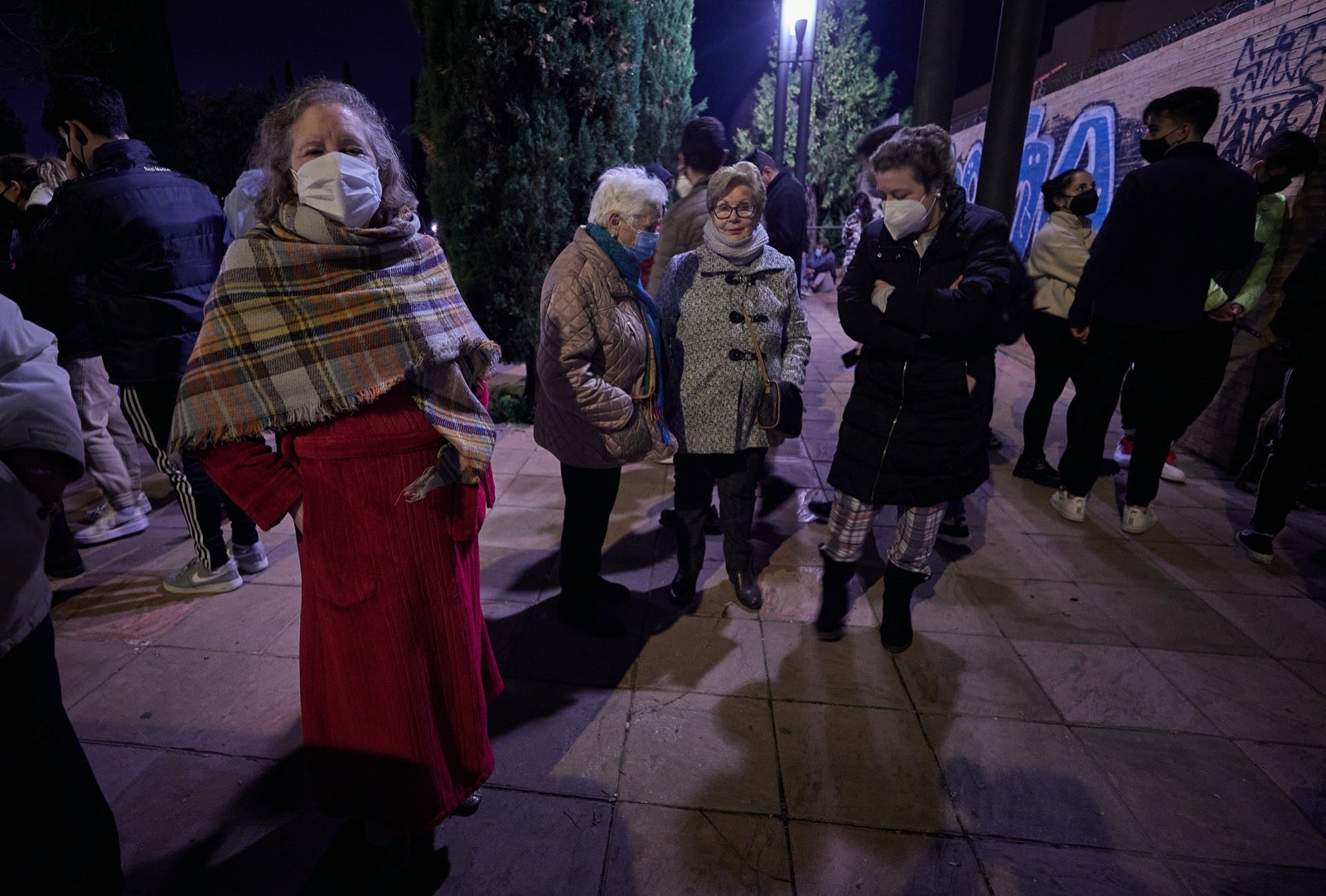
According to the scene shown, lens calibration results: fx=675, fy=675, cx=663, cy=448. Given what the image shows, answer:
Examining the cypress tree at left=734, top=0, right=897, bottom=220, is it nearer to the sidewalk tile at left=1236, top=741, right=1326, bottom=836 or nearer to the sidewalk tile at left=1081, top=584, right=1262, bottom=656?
the sidewalk tile at left=1081, top=584, right=1262, bottom=656

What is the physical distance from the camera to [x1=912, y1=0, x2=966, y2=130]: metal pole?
20.6ft

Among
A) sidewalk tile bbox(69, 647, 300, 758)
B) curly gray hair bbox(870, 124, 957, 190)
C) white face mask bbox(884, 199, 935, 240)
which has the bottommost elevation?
sidewalk tile bbox(69, 647, 300, 758)

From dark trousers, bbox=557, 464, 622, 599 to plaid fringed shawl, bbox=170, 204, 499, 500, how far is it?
1.18m

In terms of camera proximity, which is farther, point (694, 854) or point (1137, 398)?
point (1137, 398)

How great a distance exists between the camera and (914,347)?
2643 mm

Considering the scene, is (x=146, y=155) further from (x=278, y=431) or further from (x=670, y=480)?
(x=670, y=480)

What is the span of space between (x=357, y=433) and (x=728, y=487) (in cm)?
186

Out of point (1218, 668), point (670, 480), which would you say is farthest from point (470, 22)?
point (1218, 668)

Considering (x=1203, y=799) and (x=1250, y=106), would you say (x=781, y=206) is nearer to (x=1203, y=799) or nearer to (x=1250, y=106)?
(x=1203, y=799)

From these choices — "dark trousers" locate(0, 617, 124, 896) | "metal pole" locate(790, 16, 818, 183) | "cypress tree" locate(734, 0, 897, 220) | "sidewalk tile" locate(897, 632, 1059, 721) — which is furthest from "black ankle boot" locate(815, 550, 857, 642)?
"cypress tree" locate(734, 0, 897, 220)

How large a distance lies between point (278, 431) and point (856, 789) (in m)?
2.08

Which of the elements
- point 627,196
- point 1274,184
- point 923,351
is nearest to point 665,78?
point 1274,184

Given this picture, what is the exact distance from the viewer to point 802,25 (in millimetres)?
8867

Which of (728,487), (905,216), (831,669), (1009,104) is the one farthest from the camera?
(1009,104)
